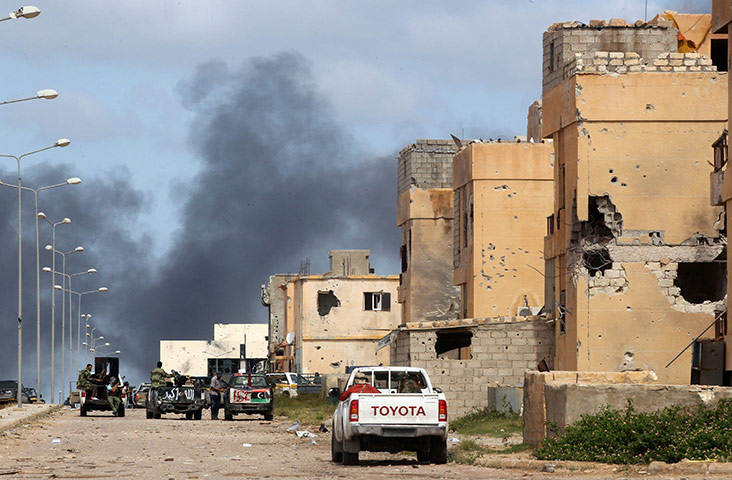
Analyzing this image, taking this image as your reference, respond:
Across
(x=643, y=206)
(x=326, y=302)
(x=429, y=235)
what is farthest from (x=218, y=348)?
(x=643, y=206)

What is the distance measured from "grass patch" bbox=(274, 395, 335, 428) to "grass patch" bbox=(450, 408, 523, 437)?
3.69 m

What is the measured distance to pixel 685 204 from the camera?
1391 inches

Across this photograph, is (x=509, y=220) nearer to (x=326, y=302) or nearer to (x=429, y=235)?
(x=429, y=235)

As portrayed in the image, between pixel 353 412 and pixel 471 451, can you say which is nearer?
pixel 353 412

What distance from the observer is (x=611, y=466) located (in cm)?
1856

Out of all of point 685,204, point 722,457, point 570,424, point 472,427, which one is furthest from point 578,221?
point 722,457

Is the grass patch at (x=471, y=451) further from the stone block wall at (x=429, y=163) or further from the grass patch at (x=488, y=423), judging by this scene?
the stone block wall at (x=429, y=163)

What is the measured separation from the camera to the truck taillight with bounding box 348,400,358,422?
20906mm

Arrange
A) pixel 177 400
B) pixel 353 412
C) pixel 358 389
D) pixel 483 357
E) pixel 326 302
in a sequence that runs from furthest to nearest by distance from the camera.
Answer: pixel 326 302 → pixel 177 400 → pixel 483 357 → pixel 358 389 → pixel 353 412

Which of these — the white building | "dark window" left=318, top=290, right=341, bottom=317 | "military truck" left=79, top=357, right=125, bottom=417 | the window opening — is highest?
"dark window" left=318, top=290, right=341, bottom=317

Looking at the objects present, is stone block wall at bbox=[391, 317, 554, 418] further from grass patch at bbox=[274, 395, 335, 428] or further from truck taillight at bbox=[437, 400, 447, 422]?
truck taillight at bbox=[437, 400, 447, 422]

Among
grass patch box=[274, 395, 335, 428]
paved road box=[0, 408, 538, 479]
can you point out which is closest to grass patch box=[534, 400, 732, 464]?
paved road box=[0, 408, 538, 479]

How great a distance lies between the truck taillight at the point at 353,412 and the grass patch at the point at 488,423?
8883 millimetres

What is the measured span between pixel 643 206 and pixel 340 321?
175 ft
